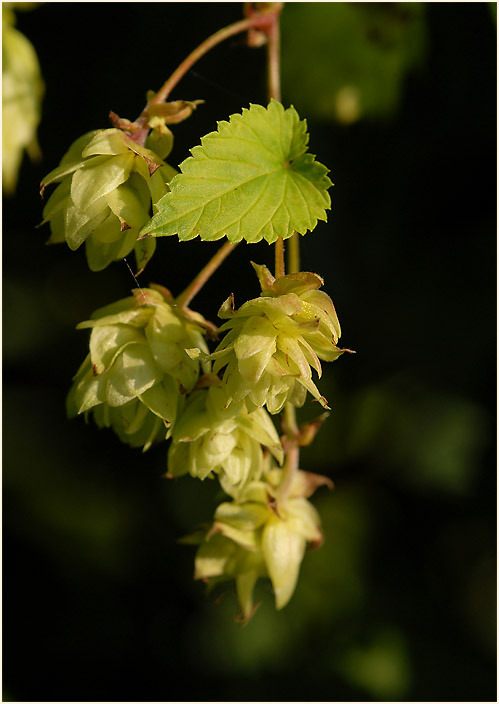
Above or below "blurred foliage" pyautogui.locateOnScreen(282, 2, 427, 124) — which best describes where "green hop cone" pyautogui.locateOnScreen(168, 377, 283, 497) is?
below

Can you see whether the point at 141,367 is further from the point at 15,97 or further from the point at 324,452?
the point at 324,452

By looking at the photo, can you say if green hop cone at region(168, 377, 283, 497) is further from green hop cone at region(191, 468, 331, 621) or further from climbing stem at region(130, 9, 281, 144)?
climbing stem at region(130, 9, 281, 144)

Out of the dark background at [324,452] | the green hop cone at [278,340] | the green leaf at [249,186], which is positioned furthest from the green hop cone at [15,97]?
the green hop cone at [278,340]

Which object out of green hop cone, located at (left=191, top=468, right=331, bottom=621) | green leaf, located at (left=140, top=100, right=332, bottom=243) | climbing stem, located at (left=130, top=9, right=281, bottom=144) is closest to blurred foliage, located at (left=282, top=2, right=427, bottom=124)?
climbing stem, located at (left=130, top=9, right=281, bottom=144)

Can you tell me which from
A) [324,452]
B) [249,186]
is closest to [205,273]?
[249,186]

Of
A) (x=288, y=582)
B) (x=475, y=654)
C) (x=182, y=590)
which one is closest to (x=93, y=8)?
(x=288, y=582)

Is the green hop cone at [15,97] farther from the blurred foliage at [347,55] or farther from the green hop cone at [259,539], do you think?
the green hop cone at [259,539]
